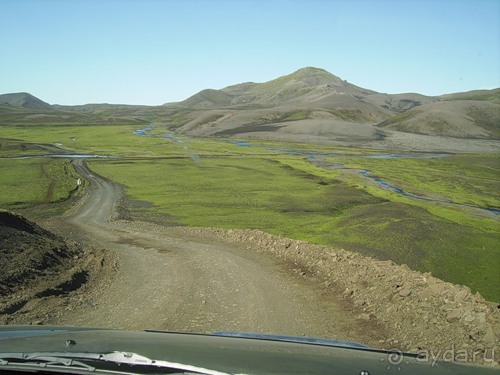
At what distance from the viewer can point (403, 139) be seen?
159m

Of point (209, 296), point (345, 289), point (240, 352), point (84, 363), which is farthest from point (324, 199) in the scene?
point (84, 363)

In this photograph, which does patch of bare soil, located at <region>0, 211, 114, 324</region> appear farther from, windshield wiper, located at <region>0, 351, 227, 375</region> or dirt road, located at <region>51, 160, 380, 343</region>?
windshield wiper, located at <region>0, 351, 227, 375</region>

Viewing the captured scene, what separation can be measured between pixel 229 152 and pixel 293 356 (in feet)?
350

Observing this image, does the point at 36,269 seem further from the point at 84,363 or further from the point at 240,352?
the point at 240,352

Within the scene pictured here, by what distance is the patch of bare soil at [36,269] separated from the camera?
43.7ft

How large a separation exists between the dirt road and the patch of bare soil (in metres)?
0.91

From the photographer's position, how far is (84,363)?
482 centimetres

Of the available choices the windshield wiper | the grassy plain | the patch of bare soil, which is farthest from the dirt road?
the grassy plain

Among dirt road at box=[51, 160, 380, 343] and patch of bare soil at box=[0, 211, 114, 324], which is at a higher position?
patch of bare soil at box=[0, 211, 114, 324]

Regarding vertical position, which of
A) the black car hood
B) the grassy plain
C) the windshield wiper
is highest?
the windshield wiper

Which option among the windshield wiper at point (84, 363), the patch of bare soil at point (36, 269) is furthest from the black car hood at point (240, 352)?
the patch of bare soil at point (36, 269)

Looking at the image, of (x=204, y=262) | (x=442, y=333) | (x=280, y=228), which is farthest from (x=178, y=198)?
(x=442, y=333)

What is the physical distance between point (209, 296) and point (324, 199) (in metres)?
36.6

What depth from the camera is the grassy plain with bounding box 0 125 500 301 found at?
30.6 metres
